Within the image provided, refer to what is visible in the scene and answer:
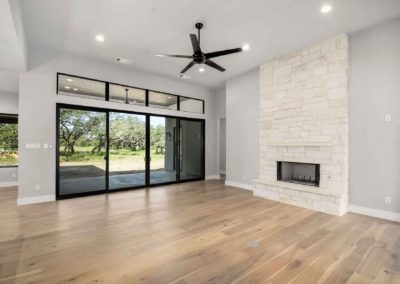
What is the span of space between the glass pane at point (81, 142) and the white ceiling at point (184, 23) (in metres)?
1.56

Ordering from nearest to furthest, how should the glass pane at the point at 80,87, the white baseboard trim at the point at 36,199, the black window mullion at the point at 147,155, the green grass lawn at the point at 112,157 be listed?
the white baseboard trim at the point at 36,199 < the glass pane at the point at 80,87 < the green grass lawn at the point at 112,157 < the black window mullion at the point at 147,155

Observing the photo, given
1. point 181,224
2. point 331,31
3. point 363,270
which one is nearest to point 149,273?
point 181,224

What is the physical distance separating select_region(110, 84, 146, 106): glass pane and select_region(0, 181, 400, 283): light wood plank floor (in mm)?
2954

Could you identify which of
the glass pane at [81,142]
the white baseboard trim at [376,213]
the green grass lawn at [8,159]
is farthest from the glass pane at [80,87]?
→ the white baseboard trim at [376,213]

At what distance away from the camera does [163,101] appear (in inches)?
266

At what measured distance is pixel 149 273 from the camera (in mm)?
2105

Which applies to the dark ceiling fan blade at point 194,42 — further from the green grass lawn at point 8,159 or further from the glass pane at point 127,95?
the green grass lawn at point 8,159

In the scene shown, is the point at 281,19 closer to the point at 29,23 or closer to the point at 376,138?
the point at 376,138

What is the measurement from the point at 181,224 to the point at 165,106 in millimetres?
4324

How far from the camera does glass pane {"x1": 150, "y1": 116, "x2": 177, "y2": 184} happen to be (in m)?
6.54

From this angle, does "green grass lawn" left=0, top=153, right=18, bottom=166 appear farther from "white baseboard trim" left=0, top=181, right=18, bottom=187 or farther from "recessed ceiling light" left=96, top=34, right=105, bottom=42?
"recessed ceiling light" left=96, top=34, right=105, bottom=42

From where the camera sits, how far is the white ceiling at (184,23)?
10.3 feet

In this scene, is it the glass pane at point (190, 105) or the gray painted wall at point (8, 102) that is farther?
the glass pane at point (190, 105)

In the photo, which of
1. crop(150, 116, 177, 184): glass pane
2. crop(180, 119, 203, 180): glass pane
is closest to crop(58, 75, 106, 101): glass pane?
crop(150, 116, 177, 184): glass pane
